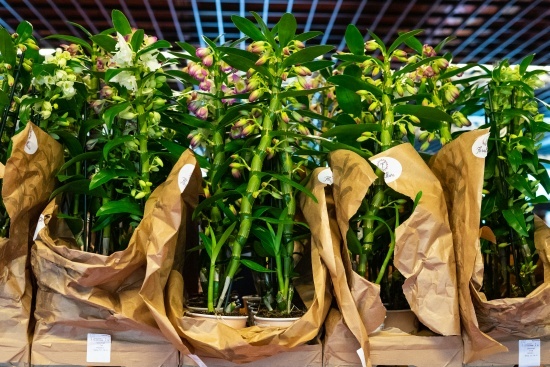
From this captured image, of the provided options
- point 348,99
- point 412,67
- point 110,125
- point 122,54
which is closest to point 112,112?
point 110,125

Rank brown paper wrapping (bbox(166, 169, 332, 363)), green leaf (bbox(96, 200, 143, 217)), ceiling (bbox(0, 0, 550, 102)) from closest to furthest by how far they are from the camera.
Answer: brown paper wrapping (bbox(166, 169, 332, 363)) → green leaf (bbox(96, 200, 143, 217)) → ceiling (bbox(0, 0, 550, 102))

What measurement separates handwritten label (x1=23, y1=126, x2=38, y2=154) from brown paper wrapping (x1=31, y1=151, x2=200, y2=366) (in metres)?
0.14

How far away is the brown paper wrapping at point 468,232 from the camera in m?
1.33

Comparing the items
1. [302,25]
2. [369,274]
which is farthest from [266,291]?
[302,25]

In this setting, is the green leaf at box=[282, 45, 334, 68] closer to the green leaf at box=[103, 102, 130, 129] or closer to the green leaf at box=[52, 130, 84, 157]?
the green leaf at box=[103, 102, 130, 129]

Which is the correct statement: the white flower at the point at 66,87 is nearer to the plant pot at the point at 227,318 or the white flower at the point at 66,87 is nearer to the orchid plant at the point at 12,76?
the orchid plant at the point at 12,76

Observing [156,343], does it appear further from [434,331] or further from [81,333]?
[434,331]

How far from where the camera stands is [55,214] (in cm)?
143

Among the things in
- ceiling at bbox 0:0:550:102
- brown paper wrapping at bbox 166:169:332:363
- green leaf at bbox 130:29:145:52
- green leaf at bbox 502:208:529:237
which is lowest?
brown paper wrapping at bbox 166:169:332:363

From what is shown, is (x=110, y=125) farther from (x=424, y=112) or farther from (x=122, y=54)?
(x=424, y=112)

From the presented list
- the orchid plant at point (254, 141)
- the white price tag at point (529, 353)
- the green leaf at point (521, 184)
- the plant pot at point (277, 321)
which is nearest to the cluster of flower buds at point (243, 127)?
the orchid plant at point (254, 141)

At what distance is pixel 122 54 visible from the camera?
1403 mm

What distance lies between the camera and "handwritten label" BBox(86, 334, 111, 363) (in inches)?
53.6

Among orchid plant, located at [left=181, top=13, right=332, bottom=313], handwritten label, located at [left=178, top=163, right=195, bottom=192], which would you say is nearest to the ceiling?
orchid plant, located at [left=181, top=13, right=332, bottom=313]
